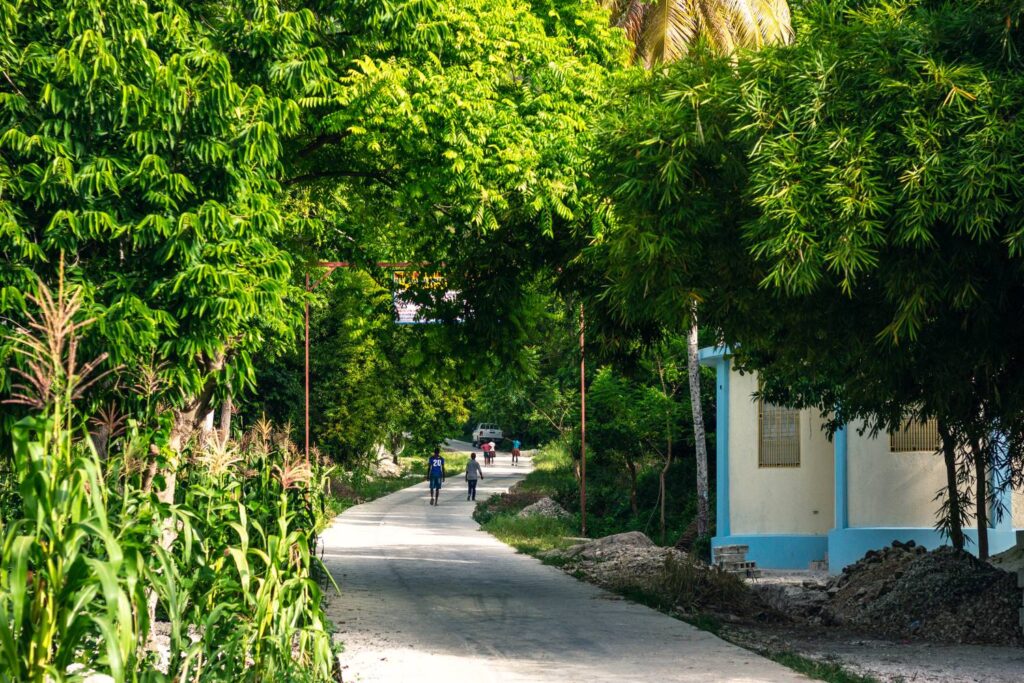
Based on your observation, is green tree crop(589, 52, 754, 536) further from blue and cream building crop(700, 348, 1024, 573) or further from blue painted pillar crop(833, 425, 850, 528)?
blue painted pillar crop(833, 425, 850, 528)

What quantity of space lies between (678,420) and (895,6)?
23807 mm

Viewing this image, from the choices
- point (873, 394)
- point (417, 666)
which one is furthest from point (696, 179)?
point (417, 666)

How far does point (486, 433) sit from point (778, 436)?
86.7m

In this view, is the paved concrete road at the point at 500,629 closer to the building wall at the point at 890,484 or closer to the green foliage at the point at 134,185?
the green foliage at the point at 134,185

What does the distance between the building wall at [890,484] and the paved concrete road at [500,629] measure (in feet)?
18.7

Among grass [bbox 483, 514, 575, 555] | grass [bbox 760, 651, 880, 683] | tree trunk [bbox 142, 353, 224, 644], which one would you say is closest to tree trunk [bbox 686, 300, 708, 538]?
grass [bbox 483, 514, 575, 555]

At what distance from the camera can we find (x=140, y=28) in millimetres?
9773

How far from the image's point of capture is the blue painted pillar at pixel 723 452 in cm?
2383

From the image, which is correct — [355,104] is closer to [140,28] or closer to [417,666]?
[140,28]

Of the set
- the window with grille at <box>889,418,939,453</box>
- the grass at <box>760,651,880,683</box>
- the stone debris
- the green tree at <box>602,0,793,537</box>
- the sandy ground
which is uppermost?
the green tree at <box>602,0,793,537</box>

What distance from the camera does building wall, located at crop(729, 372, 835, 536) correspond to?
22422mm

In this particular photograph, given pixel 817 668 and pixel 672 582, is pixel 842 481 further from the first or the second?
pixel 817 668

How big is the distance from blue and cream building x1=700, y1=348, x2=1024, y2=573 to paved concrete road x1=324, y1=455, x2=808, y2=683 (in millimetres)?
4847

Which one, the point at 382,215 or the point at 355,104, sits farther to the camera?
the point at 382,215
